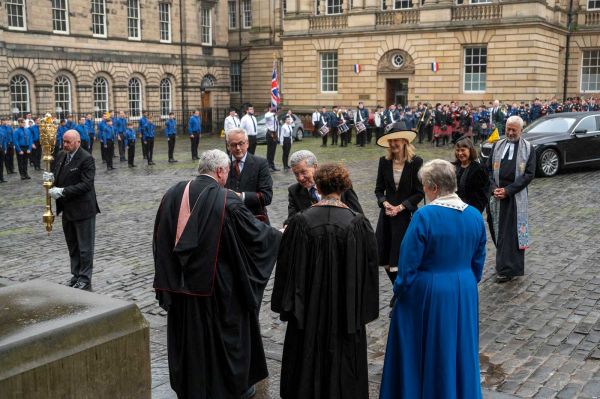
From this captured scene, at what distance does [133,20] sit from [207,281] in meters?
36.9

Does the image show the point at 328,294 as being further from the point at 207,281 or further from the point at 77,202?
the point at 77,202

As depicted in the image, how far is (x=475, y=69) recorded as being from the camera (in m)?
35.4

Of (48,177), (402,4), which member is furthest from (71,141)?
(402,4)

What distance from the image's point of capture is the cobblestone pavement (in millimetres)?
5590

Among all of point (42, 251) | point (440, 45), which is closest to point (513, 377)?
point (42, 251)

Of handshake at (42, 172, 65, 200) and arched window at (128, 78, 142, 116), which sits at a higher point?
arched window at (128, 78, 142, 116)

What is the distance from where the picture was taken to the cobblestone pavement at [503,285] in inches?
220

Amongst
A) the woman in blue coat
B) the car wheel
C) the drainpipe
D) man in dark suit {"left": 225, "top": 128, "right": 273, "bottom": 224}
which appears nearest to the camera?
the woman in blue coat

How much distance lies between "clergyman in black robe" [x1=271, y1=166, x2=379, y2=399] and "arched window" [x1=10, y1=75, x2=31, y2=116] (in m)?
31.3

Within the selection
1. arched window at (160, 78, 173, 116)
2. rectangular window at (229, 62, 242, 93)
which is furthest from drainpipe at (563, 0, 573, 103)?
arched window at (160, 78, 173, 116)

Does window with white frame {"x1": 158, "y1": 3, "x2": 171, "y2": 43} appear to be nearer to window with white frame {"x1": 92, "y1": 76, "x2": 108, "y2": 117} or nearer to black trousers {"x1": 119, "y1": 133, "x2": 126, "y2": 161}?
window with white frame {"x1": 92, "y1": 76, "x2": 108, "y2": 117}

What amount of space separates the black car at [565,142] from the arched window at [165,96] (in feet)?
87.2

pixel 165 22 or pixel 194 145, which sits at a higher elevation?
pixel 165 22

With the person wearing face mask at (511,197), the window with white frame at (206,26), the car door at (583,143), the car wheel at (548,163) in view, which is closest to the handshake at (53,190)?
the person wearing face mask at (511,197)
